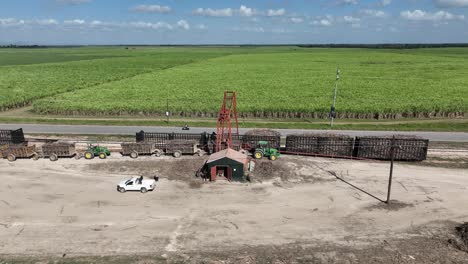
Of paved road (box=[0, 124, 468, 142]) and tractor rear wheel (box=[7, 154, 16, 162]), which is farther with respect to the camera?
paved road (box=[0, 124, 468, 142])

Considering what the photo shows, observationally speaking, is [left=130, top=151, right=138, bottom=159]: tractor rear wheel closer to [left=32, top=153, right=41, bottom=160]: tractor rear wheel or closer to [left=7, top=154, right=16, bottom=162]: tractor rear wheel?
[left=32, top=153, right=41, bottom=160]: tractor rear wheel

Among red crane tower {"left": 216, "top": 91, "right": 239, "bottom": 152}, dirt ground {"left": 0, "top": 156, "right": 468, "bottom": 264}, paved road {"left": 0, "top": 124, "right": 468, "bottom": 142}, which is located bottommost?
dirt ground {"left": 0, "top": 156, "right": 468, "bottom": 264}

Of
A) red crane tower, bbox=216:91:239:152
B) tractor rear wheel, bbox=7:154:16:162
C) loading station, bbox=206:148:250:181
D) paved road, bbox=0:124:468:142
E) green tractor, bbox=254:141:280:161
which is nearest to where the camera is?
loading station, bbox=206:148:250:181

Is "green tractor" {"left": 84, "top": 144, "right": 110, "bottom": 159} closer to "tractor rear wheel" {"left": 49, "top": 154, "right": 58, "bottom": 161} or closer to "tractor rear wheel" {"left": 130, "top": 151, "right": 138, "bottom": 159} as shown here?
"tractor rear wheel" {"left": 130, "top": 151, "right": 138, "bottom": 159}

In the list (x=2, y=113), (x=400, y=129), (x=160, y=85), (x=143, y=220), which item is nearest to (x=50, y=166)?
(x=143, y=220)

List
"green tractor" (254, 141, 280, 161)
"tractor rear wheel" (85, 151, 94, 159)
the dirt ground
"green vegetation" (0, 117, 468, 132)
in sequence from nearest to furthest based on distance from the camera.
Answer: the dirt ground → "green tractor" (254, 141, 280, 161) → "tractor rear wheel" (85, 151, 94, 159) → "green vegetation" (0, 117, 468, 132)

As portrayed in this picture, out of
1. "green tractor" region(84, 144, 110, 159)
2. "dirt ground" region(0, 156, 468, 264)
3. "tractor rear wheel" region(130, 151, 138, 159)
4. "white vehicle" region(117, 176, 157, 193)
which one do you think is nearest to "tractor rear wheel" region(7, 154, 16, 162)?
"dirt ground" region(0, 156, 468, 264)

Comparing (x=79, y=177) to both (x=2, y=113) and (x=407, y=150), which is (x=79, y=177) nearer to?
(x=407, y=150)

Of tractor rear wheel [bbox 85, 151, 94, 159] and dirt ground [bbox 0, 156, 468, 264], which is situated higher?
tractor rear wheel [bbox 85, 151, 94, 159]

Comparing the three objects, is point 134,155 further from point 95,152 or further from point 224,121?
point 224,121
